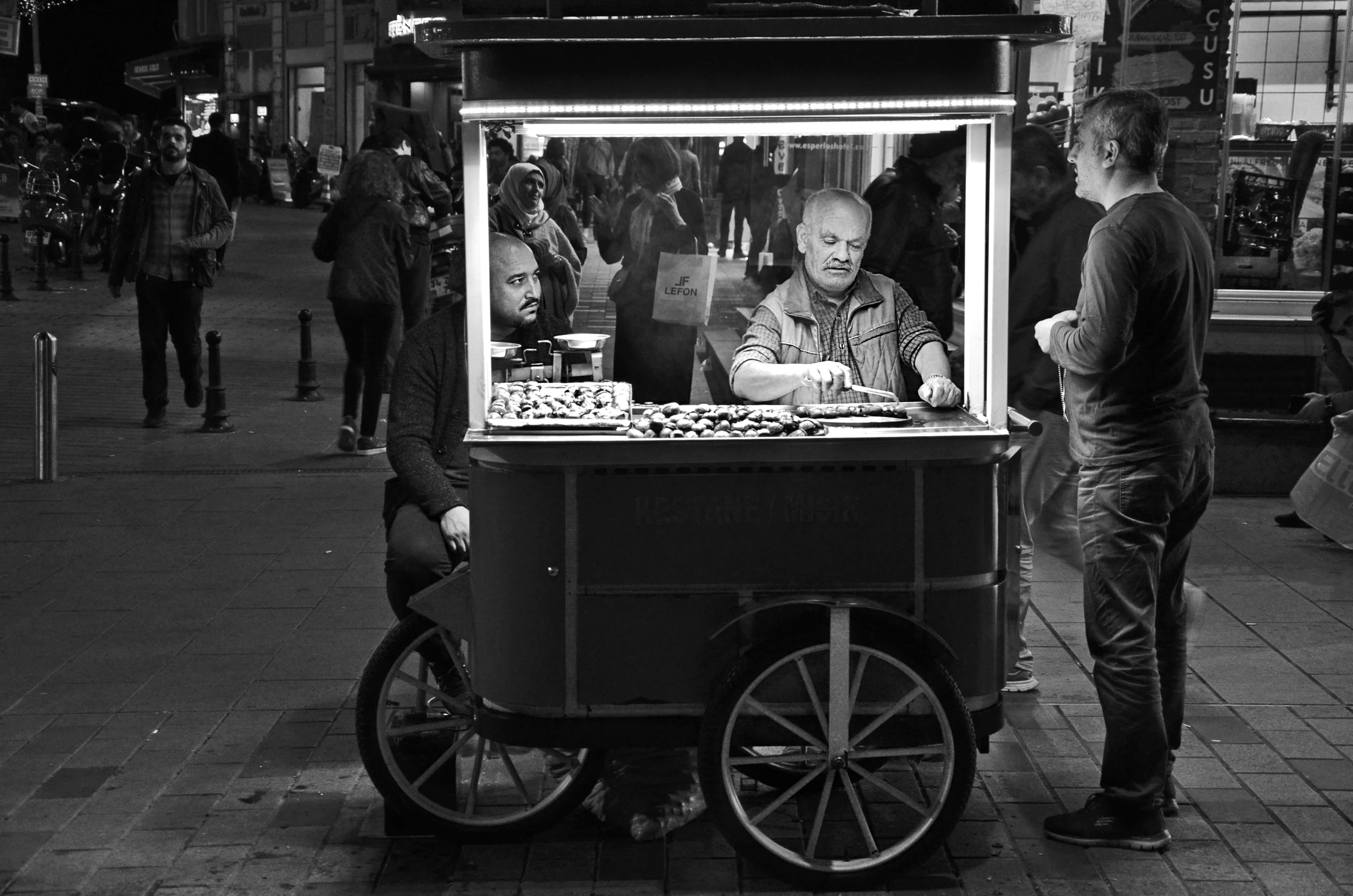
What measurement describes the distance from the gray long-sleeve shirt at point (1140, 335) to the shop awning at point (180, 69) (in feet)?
191

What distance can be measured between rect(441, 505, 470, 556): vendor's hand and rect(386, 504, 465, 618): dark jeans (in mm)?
27

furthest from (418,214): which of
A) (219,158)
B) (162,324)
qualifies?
(219,158)

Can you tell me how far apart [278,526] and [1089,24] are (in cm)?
540

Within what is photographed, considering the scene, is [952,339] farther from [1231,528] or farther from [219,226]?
[219,226]

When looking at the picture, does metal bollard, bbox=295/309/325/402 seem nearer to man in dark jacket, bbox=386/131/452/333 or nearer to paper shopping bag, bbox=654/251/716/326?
man in dark jacket, bbox=386/131/452/333

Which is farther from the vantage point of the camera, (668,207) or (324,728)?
(668,207)

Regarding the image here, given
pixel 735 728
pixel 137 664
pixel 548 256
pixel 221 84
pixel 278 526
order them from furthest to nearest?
pixel 221 84, pixel 278 526, pixel 548 256, pixel 137 664, pixel 735 728

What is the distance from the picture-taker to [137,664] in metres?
6.19

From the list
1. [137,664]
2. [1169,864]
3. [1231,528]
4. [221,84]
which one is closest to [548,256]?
[137,664]

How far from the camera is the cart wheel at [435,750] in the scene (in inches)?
176

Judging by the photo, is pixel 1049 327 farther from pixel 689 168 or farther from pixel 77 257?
pixel 77 257

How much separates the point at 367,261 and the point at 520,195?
8.51 feet

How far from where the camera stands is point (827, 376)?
4969 mm

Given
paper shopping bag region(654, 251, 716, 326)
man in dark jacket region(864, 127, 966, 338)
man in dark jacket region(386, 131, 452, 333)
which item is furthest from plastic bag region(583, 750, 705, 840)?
man in dark jacket region(386, 131, 452, 333)
